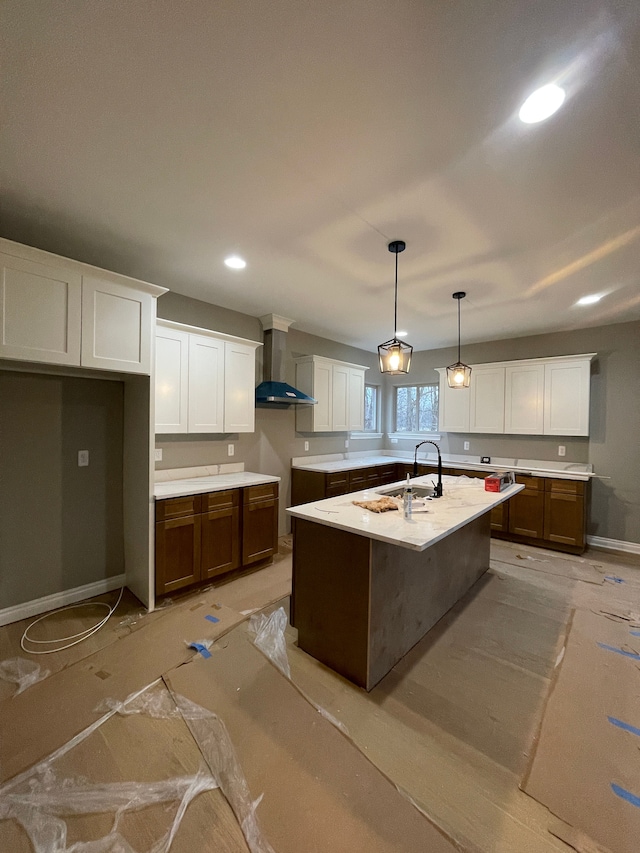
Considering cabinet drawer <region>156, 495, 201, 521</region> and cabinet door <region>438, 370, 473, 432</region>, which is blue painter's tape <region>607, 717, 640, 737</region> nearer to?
cabinet drawer <region>156, 495, 201, 521</region>

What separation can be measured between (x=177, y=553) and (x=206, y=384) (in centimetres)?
158

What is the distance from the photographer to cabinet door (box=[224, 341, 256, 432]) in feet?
11.7

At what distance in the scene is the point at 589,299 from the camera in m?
3.46

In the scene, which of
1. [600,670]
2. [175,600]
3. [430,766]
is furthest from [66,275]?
[600,670]

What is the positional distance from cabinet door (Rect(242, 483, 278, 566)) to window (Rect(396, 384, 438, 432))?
3.51 meters

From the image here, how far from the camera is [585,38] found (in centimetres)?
113

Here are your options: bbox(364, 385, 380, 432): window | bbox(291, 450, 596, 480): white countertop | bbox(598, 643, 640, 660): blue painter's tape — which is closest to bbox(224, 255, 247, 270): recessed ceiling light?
bbox(291, 450, 596, 480): white countertop

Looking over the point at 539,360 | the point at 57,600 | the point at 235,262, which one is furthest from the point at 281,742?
the point at 539,360

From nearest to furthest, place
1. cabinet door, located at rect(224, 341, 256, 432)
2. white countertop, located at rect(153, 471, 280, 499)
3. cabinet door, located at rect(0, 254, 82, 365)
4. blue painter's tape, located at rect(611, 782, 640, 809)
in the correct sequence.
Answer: blue painter's tape, located at rect(611, 782, 640, 809) < cabinet door, located at rect(0, 254, 82, 365) < white countertop, located at rect(153, 471, 280, 499) < cabinet door, located at rect(224, 341, 256, 432)

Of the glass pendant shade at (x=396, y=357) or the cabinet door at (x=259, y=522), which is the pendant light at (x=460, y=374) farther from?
the cabinet door at (x=259, y=522)

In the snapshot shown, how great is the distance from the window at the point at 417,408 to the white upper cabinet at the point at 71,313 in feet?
15.4

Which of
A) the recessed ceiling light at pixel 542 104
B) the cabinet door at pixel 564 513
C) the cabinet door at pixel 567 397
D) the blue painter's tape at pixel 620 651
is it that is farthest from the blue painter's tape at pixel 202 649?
the cabinet door at pixel 567 397

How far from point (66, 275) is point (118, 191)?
0.70m

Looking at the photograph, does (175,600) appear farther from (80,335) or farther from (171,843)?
(80,335)
